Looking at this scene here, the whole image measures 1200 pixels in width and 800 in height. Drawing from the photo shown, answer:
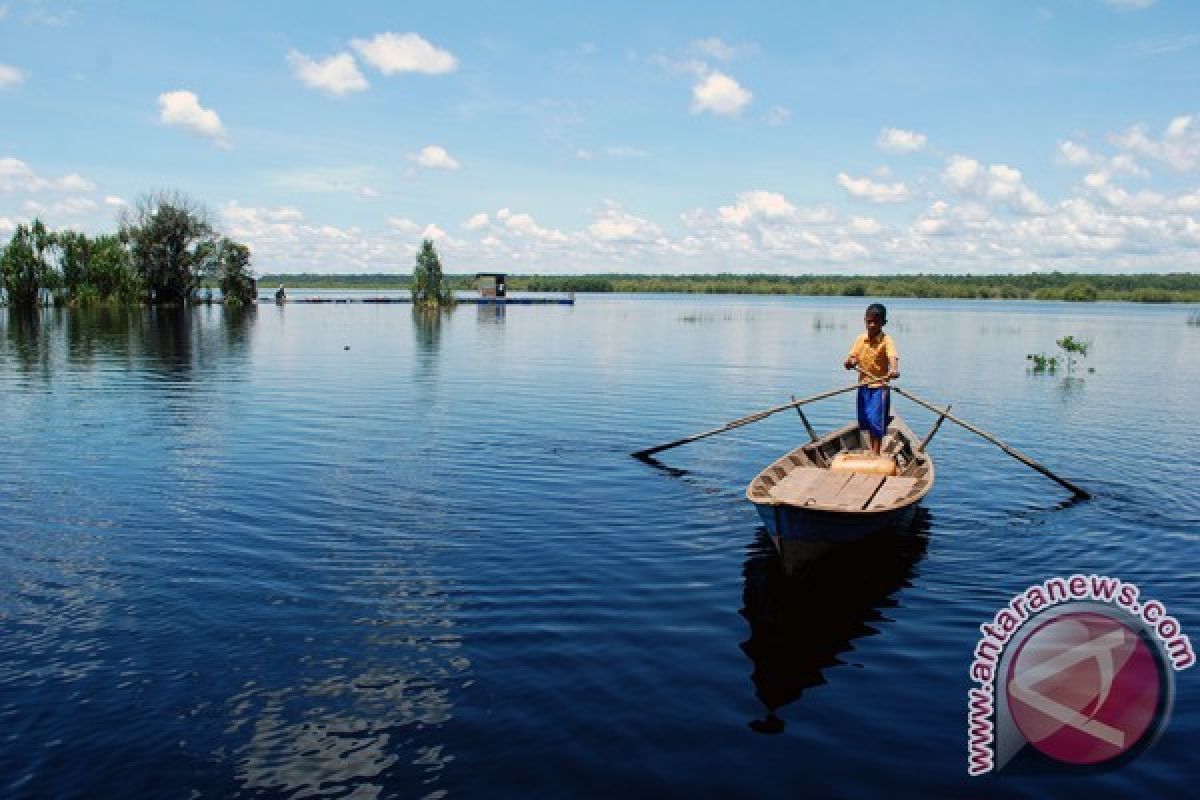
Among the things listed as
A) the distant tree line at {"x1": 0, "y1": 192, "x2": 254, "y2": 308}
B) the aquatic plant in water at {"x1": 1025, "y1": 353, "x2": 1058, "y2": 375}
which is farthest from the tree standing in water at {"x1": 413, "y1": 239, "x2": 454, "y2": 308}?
the aquatic plant in water at {"x1": 1025, "y1": 353, "x2": 1058, "y2": 375}

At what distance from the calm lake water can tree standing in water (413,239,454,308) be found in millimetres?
82493

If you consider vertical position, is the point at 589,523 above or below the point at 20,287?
below

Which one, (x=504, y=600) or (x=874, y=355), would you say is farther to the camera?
(x=874, y=355)

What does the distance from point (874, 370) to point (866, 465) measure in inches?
98.9

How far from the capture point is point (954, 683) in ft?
30.5

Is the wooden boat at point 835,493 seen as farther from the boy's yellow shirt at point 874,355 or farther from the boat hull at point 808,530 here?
the boy's yellow shirt at point 874,355

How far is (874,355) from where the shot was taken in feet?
56.1

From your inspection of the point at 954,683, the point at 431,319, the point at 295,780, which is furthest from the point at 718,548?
the point at 431,319

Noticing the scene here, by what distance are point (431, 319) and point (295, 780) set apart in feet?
260

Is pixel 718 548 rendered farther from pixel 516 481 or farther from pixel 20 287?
pixel 20 287

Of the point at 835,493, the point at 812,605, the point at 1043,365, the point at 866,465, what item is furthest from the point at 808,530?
the point at 1043,365

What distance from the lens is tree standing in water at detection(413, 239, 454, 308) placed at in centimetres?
10774

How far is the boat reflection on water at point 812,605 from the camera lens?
31.0ft

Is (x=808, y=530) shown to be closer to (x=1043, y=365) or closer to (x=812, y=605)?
(x=812, y=605)
